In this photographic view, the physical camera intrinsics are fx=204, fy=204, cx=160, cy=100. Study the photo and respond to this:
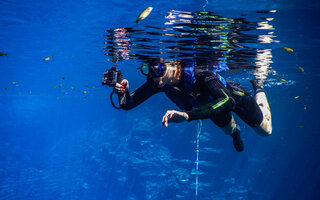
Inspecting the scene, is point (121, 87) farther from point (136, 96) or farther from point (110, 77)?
point (136, 96)

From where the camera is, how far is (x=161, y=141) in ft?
79.4

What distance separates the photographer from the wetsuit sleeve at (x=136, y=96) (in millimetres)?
5492

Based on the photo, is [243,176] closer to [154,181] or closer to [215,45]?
[154,181]

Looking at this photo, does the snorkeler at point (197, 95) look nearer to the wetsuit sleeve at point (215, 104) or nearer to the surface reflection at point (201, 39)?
the wetsuit sleeve at point (215, 104)

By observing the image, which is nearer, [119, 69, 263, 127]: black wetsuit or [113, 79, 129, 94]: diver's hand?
[119, 69, 263, 127]: black wetsuit

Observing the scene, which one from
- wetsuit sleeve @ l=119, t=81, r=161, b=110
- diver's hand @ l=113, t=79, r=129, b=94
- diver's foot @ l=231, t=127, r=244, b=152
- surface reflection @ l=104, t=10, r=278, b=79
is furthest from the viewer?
surface reflection @ l=104, t=10, r=278, b=79

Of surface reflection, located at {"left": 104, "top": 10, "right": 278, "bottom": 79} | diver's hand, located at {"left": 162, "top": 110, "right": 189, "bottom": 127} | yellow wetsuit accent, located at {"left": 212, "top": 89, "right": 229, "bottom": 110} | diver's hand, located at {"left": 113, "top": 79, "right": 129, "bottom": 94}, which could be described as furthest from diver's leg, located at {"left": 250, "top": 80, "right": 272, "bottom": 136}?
diver's hand, located at {"left": 113, "top": 79, "right": 129, "bottom": 94}

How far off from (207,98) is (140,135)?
20294mm

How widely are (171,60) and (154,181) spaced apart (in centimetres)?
1493

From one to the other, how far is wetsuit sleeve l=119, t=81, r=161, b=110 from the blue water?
3.32 meters

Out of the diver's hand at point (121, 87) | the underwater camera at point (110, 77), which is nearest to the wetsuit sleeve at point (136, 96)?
the diver's hand at point (121, 87)

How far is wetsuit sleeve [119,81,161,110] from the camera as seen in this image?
549 centimetres

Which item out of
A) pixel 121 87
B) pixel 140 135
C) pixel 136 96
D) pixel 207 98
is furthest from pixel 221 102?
pixel 140 135

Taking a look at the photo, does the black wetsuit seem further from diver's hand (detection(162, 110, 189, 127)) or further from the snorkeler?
diver's hand (detection(162, 110, 189, 127))
